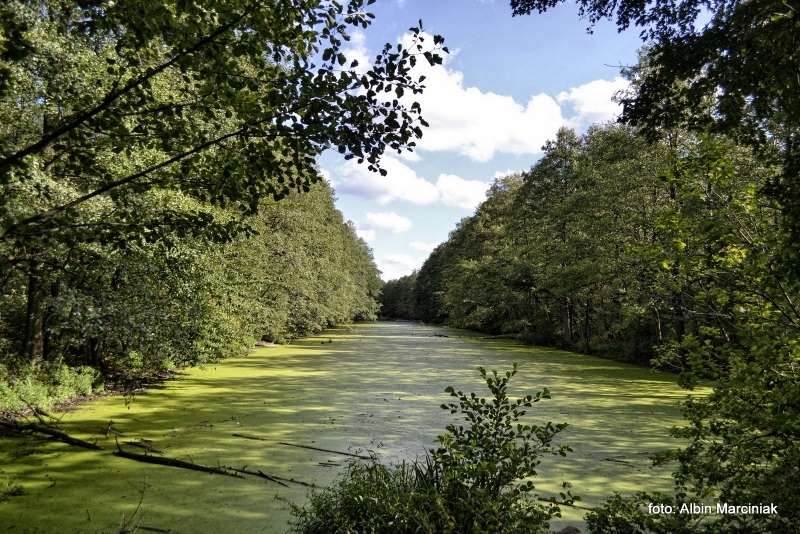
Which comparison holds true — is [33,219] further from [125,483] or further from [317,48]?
[125,483]

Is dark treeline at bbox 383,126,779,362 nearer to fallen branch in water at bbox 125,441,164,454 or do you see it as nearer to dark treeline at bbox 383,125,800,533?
dark treeline at bbox 383,125,800,533

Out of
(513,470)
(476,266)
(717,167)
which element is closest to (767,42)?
(717,167)

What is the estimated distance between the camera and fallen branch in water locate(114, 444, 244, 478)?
5148mm

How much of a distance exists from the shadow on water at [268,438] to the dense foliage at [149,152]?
1.20 metres

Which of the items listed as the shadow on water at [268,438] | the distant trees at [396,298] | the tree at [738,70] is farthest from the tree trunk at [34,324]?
the distant trees at [396,298]

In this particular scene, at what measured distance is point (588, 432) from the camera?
7184mm

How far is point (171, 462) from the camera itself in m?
5.36

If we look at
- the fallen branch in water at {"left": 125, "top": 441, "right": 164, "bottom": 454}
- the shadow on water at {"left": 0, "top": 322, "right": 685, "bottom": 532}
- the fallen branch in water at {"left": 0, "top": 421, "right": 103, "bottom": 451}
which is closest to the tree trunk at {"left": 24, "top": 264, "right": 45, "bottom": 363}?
the shadow on water at {"left": 0, "top": 322, "right": 685, "bottom": 532}

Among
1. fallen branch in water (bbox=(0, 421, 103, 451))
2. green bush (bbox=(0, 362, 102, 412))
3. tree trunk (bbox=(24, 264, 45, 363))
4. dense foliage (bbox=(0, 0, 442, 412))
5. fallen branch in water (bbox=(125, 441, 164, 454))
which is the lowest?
fallen branch in water (bbox=(125, 441, 164, 454))

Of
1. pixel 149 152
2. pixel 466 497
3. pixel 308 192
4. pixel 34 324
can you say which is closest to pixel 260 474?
pixel 466 497

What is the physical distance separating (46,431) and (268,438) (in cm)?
276

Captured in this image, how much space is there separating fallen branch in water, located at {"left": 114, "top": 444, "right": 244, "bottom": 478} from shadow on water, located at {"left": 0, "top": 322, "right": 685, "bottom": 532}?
0.34 ft

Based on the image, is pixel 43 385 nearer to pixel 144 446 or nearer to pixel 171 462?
pixel 144 446

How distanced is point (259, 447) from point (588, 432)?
15.4 feet
